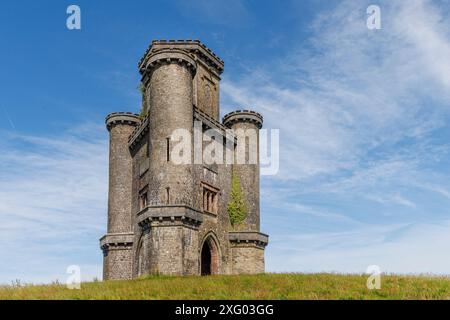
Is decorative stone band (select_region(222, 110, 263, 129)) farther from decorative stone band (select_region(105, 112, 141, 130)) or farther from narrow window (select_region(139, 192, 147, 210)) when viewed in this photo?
narrow window (select_region(139, 192, 147, 210))

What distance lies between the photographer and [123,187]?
40094 mm

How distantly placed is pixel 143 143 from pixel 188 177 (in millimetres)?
6434

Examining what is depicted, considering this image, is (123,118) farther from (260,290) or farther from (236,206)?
(260,290)

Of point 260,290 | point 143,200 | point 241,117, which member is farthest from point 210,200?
point 260,290

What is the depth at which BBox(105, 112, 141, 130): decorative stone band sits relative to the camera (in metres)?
41.8

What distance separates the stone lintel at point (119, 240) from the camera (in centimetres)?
3831

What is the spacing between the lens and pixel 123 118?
137 feet

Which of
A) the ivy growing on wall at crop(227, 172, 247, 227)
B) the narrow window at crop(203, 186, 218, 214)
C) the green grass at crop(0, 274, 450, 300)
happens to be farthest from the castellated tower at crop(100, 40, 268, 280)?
the green grass at crop(0, 274, 450, 300)

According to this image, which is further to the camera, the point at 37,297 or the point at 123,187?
the point at 123,187

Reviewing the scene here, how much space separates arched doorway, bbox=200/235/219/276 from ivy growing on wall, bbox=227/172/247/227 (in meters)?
2.87
